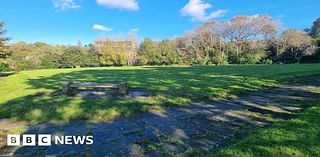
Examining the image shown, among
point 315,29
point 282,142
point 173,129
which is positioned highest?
point 315,29

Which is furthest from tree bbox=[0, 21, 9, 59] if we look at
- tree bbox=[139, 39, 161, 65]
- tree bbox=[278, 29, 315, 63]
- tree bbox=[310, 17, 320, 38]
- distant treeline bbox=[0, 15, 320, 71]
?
tree bbox=[310, 17, 320, 38]

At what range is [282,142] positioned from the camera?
462 cm

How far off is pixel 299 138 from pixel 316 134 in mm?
409

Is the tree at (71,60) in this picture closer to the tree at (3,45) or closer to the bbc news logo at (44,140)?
the tree at (3,45)

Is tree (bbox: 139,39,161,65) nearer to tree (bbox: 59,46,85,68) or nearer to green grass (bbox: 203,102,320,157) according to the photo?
tree (bbox: 59,46,85,68)

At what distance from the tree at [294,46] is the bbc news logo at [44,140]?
5509cm

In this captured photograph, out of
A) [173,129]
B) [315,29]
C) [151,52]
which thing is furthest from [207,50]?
[173,129]

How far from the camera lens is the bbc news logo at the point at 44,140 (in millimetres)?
5495

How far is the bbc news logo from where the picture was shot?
5495 millimetres

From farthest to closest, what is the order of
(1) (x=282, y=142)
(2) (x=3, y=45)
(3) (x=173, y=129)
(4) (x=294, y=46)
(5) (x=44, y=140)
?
(4) (x=294, y=46), (2) (x=3, y=45), (3) (x=173, y=129), (5) (x=44, y=140), (1) (x=282, y=142)

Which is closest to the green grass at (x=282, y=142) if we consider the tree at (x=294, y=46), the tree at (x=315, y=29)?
the tree at (x=294, y=46)

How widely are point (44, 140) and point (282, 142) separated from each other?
14.7 feet

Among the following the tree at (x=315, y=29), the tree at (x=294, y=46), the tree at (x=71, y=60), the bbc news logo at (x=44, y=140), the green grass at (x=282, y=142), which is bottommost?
the bbc news logo at (x=44, y=140)

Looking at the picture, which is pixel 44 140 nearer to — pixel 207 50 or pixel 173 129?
pixel 173 129
